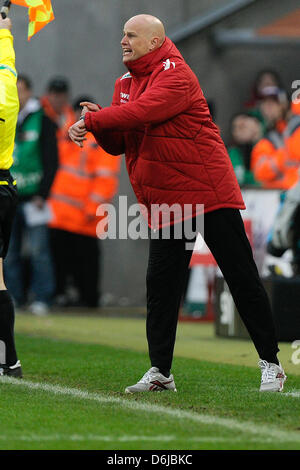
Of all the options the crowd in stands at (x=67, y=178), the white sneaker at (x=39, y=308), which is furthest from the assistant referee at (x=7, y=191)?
the white sneaker at (x=39, y=308)

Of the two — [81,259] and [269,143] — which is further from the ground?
[269,143]

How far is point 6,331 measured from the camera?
25.3 ft

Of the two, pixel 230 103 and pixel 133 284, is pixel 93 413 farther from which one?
pixel 230 103

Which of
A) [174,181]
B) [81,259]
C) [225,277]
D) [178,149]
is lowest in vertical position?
[81,259]

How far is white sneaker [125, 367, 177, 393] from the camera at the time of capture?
7.07m

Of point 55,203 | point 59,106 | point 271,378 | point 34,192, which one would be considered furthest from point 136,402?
point 59,106

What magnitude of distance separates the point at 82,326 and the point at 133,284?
13.1 ft

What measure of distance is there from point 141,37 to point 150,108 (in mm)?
466

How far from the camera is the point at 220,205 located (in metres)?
6.95

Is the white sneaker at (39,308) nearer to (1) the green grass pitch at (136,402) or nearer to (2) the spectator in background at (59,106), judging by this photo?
(2) the spectator in background at (59,106)

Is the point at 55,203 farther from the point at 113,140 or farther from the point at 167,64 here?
the point at 167,64

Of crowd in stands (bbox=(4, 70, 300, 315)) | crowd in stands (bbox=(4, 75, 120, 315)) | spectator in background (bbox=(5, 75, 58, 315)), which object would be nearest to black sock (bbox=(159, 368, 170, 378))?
crowd in stands (bbox=(4, 70, 300, 315))

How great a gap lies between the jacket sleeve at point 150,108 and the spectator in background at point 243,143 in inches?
291

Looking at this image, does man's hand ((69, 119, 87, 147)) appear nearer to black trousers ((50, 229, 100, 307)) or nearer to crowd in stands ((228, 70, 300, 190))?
crowd in stands ((228, 70, 300, 190))
